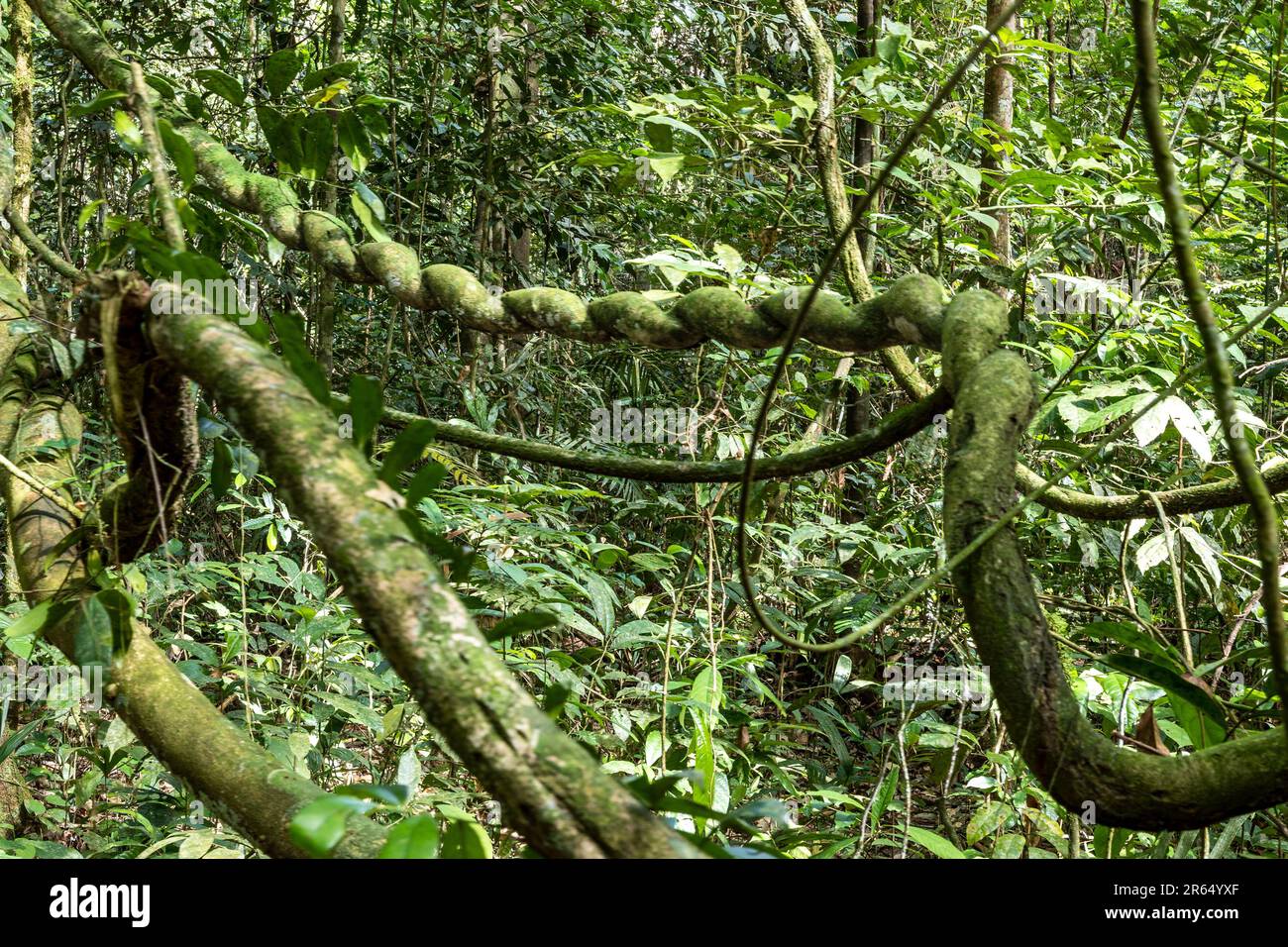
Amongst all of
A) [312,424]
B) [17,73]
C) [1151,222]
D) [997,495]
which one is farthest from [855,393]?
[312,424]

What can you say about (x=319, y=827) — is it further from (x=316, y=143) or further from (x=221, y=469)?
(x=316, y=143)

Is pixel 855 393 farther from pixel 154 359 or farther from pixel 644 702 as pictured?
pixel 154 359

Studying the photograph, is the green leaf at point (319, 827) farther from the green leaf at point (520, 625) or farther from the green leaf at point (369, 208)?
the green leaf at point (369, 208)

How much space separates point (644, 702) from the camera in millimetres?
2566

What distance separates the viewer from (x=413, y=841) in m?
0.56

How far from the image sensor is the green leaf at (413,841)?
55 centimetres

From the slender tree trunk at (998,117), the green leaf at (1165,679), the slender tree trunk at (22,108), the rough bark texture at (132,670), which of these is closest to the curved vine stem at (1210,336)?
the green leaf at (1165,679)

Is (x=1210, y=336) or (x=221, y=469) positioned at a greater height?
(x=1210, y=336)

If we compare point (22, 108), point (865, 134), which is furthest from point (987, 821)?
point (22, 108)

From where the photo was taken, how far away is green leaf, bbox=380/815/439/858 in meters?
0.55

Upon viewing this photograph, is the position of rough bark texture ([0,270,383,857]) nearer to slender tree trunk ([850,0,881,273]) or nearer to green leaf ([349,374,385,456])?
green leaf ([349,374,385,456])

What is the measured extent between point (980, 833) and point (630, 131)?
10.1ft

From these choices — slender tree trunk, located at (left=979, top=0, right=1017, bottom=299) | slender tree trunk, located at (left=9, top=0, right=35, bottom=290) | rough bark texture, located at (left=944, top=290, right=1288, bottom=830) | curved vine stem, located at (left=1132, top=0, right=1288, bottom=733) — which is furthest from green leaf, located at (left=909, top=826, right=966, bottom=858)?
slender tree trunk, located at (left=9, top=0, right=35, bottom=290)

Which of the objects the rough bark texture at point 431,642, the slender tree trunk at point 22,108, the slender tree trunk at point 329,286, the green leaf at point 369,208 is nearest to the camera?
the rough bark texture at point 431,642
